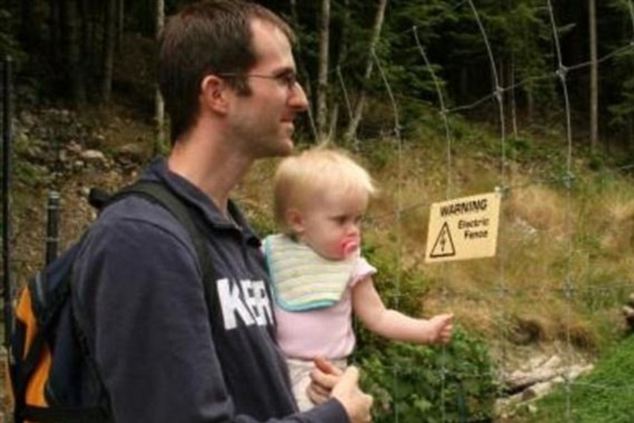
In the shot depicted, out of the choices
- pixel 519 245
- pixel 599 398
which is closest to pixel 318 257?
pixel 599 398

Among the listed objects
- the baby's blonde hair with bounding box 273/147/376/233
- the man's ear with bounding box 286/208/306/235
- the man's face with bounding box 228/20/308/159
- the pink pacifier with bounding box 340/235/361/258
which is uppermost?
the man's face with bounding box 228/20/308/159

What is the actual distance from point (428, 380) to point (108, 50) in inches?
535

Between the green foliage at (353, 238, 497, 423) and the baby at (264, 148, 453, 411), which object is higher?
the baby at (264, 148, 453, 411)

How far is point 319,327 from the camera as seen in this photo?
7.44 feet

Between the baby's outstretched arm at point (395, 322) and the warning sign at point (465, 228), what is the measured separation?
2.72ft

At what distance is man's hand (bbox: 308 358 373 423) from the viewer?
1.55 metres

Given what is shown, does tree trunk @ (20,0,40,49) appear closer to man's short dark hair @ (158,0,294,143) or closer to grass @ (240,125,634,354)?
grass @ (240,125,634,354)

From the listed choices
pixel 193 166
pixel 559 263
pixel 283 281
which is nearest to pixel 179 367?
pixel 193 166

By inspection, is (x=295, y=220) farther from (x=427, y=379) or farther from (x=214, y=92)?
(x=427, y=379)

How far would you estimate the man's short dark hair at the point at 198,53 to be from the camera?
156 centimetres

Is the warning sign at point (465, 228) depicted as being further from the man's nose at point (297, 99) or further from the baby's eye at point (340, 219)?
the man's nose at point (297, 99)

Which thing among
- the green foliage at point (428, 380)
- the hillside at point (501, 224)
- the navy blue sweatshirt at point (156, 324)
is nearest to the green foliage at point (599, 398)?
Result: the hillside at point (501, 224)

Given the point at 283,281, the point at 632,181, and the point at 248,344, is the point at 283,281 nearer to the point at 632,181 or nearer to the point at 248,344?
the point at 248,344

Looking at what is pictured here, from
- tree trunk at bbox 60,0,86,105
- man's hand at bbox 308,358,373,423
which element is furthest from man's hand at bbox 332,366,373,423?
tree trunk at bbox 60,0,86,105
